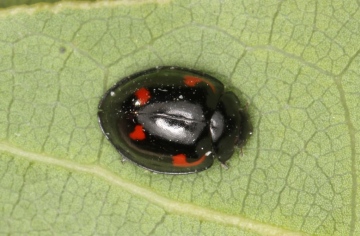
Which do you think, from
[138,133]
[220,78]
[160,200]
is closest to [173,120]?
[138,133]

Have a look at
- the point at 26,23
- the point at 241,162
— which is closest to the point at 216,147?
the point at 241,162

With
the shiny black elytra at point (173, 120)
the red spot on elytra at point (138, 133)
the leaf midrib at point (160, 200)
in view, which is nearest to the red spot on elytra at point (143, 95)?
the shiny black elytra at point (173, 120)

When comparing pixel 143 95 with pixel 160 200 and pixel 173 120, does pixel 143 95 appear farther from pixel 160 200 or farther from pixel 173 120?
pixel 160 200

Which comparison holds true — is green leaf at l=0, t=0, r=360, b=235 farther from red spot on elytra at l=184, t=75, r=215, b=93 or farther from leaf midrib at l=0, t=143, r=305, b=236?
red spot on elytra at l=184, t=75, r=215, b=93

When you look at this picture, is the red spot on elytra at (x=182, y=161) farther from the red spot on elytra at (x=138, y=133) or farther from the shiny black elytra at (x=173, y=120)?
the red spot on elytra at (x=138, y=133)

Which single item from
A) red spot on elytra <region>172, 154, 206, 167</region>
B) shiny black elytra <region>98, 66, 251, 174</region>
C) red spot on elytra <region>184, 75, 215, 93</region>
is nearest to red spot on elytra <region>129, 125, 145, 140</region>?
shiny black elytra <region>98, 66, 251, 174</region>

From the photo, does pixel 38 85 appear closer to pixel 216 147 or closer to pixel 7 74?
pixel 7 74
